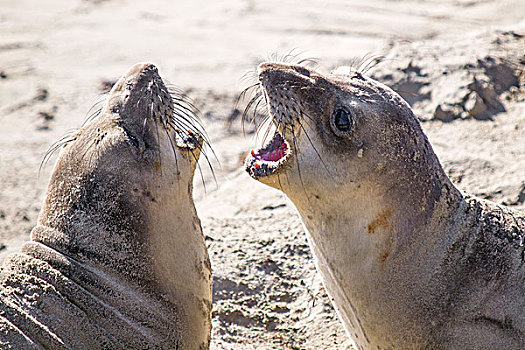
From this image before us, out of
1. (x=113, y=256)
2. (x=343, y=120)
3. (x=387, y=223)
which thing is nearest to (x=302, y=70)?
(x=343, y=120)

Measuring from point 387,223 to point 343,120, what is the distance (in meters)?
0.54

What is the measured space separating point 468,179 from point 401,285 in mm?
2168

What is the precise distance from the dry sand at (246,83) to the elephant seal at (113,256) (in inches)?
41.6

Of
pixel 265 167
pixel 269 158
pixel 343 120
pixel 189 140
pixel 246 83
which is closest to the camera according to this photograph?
pixel 343 120

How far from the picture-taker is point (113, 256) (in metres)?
3.55

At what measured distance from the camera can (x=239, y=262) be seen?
203 inches

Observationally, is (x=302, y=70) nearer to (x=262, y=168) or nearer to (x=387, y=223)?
(x=262, y=168)

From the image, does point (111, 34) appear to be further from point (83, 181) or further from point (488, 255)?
point (488, 255)

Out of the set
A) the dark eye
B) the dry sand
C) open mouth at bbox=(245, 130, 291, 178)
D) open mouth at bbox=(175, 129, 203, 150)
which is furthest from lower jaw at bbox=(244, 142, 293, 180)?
the dry sand

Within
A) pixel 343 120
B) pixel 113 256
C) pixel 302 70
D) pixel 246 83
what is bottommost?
pixel 246 83

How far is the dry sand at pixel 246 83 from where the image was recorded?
5.00 meters

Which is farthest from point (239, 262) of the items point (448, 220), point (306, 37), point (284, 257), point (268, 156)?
point (306, 37)

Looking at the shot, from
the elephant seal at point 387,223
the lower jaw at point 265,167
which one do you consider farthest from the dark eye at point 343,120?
the lower jaw at point 265,167

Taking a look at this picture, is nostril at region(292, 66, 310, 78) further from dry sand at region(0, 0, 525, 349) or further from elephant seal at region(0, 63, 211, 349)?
dry sand at region(0, 0, 525, 349)
